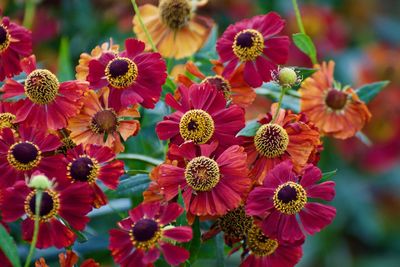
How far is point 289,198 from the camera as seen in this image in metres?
0.93

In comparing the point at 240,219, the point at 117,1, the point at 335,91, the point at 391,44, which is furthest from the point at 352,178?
the point at 240,219

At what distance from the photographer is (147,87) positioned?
1018 millimetres

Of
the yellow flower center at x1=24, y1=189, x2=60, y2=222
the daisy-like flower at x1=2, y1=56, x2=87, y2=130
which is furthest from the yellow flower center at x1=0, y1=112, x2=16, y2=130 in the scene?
the yellow flower center at x1=24, y1=189, x2=60, y2=222

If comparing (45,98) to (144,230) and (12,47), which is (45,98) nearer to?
(12,47)

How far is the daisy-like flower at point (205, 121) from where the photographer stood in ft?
3.19

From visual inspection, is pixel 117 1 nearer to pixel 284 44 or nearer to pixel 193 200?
pixel 284 44

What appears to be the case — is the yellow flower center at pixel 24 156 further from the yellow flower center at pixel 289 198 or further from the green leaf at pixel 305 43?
the green leaf at pixel 305 43

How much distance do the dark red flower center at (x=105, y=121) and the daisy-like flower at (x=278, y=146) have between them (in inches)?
6.3

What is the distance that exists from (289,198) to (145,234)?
0.17 metres

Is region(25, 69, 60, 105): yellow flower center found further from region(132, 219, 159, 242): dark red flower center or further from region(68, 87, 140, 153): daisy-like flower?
region(132, 219, 159, 242): dark red flower center

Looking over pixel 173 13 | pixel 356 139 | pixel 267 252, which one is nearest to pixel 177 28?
pixel 173 13

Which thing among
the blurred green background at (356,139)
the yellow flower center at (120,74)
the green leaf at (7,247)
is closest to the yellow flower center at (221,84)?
the yellow flower center at (120,74)

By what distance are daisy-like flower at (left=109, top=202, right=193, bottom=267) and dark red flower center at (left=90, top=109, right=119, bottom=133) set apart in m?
0.16

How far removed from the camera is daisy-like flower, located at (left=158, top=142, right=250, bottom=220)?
929mm
